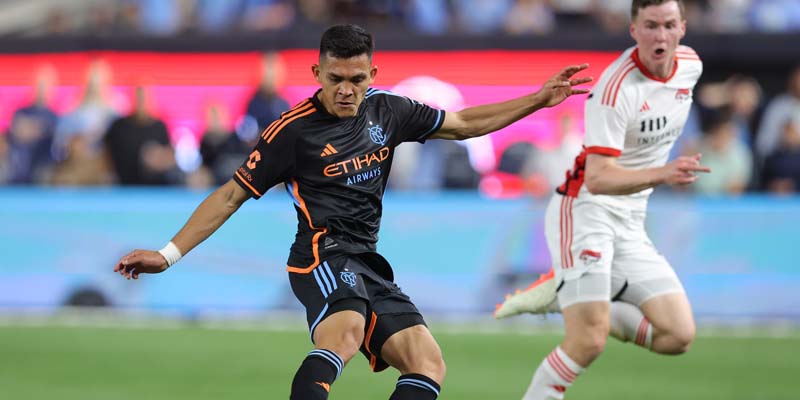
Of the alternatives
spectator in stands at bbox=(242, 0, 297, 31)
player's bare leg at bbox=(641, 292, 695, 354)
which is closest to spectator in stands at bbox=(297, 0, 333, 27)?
spectator in stands at bbox=(242, 0, 297, 31)

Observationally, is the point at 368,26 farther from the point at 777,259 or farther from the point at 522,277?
the point at 777,259

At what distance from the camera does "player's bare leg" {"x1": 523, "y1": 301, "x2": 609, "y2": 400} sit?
24.2ft

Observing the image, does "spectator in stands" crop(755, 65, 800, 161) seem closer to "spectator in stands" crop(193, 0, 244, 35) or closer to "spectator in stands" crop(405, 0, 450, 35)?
"spectator in stands" crop(405, 0, 450, 35)

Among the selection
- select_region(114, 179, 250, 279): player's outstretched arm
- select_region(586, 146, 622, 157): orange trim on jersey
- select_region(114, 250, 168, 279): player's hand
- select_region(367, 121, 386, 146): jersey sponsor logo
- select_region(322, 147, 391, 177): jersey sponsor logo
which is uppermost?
select_region(367, 121, 386, 146): jersey sponsor logo

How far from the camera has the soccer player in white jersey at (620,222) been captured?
7371 mm

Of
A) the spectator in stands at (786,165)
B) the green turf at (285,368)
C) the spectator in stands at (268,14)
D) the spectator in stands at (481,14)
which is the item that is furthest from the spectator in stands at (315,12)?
the spectator in stands at (786,165)

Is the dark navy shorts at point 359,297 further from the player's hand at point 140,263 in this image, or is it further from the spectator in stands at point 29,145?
the spectator in stands at point 29,145

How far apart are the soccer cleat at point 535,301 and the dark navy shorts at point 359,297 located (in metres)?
1.42

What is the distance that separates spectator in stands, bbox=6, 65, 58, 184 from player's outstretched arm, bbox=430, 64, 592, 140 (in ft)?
30.1

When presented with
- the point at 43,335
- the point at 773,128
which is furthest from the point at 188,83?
the point at 773,128

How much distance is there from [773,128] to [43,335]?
7913 mm

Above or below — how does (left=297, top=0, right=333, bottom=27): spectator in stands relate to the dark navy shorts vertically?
above

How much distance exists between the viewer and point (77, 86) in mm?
16672

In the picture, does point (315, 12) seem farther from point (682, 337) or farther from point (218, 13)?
point (682, 337)
